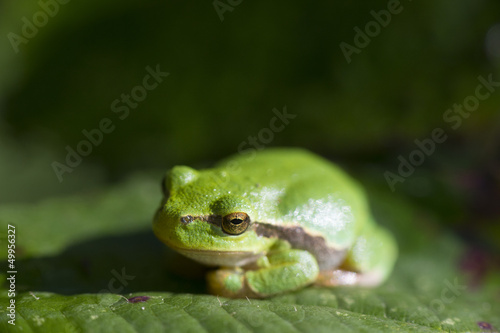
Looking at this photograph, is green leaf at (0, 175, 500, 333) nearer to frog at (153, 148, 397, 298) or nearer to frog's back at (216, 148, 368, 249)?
frog at (153, 148, 397, 298)

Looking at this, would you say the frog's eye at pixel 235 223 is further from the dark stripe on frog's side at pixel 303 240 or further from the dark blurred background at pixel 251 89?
the dark blurred background at pixel 251 89

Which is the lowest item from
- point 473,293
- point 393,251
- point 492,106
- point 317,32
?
point 473,293

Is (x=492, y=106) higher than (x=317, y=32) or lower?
lower

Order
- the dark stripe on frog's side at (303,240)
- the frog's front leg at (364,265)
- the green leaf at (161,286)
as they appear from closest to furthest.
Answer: the green leaf at (161,286), the dark stripe on frog's side at (303,240), the frog's front leg at (364,265)

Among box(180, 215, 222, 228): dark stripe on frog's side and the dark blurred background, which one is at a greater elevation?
the dark blurred background

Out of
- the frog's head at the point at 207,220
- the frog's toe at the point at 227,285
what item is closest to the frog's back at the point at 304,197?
the frog's head at the point at 207,220

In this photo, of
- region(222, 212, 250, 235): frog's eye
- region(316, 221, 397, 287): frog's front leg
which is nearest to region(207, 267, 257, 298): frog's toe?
region(222, 212, 250, 235): frog's eye

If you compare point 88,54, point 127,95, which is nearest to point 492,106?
point 127,95

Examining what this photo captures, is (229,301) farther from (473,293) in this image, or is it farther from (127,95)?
(127,95)
